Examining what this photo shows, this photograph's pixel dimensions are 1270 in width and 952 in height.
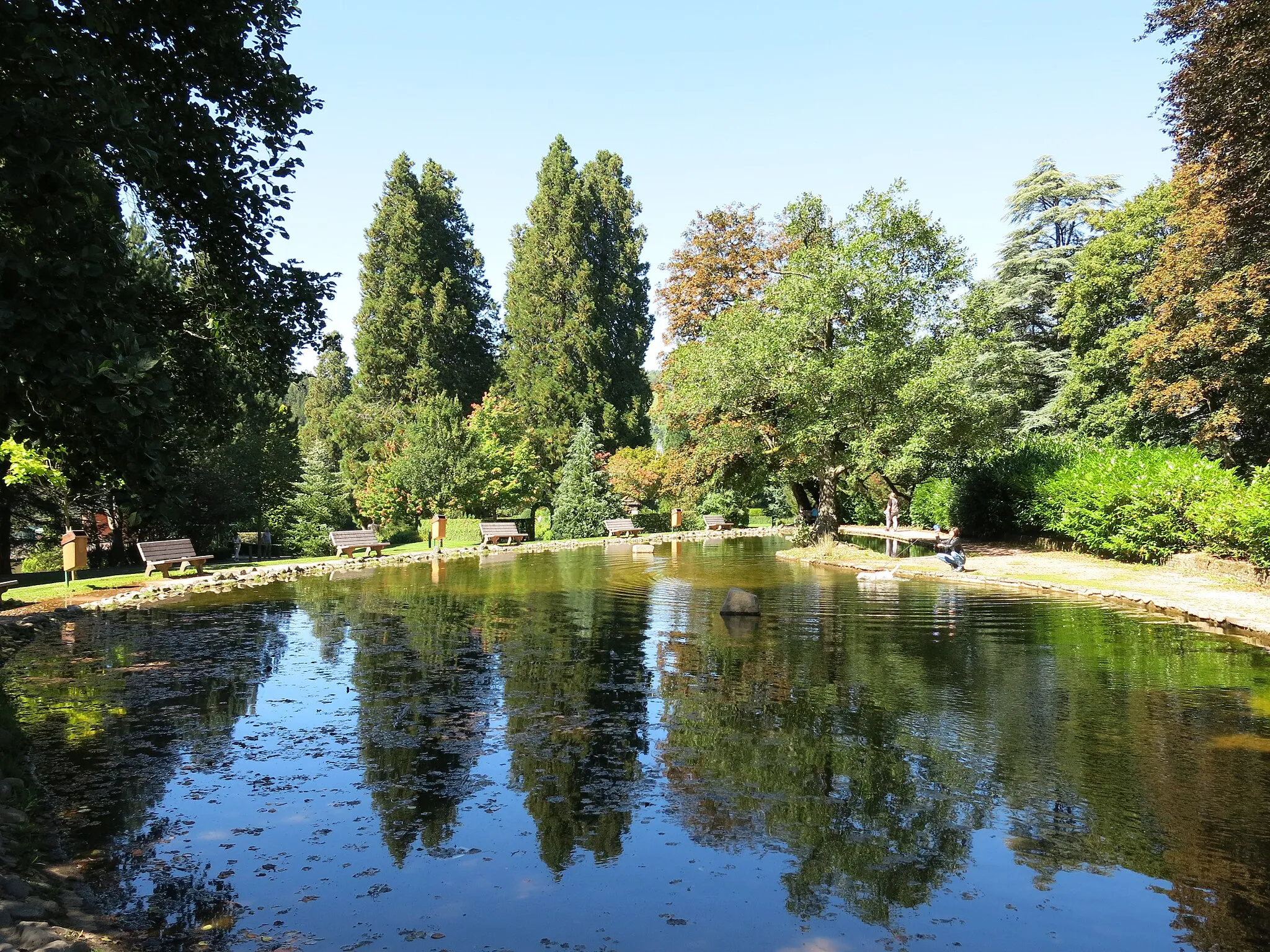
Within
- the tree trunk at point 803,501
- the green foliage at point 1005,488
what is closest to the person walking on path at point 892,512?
the green foliage at point 1005,488

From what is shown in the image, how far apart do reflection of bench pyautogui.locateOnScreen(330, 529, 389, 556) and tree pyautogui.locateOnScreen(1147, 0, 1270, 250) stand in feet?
88.7

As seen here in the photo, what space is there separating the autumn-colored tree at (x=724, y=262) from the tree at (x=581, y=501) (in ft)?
25.7

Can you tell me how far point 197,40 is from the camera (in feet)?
36.9

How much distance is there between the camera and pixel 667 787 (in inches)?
283

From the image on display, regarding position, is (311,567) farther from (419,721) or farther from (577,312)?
(577,312)

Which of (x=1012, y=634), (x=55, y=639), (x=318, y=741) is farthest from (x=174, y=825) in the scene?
(x=1012, y=634)

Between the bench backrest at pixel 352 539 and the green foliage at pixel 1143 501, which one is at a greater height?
the green foliage at pixel 1143 501

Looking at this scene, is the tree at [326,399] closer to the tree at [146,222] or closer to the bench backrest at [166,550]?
the bench backrest at [166,550]

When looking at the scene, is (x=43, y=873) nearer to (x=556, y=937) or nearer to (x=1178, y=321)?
(x=556, y=937)

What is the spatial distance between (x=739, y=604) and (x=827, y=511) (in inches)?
591

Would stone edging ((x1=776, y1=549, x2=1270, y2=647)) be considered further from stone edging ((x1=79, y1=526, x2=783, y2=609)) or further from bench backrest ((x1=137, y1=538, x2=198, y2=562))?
bench backrest ((x1=137, y1=538, x2=198, y2=562))

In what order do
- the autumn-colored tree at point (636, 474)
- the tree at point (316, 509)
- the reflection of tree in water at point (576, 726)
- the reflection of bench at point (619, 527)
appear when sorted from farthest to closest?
1. the autumn-colored tree at point (636, 474)
2. the reflection of bench at point (619, 527)
3. the tree at point (316, 509)
4. the reflection of tree in water at point (576, 726)

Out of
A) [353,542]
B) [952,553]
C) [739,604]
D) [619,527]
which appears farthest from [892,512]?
[353,542]

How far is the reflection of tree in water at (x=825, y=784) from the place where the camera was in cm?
564
